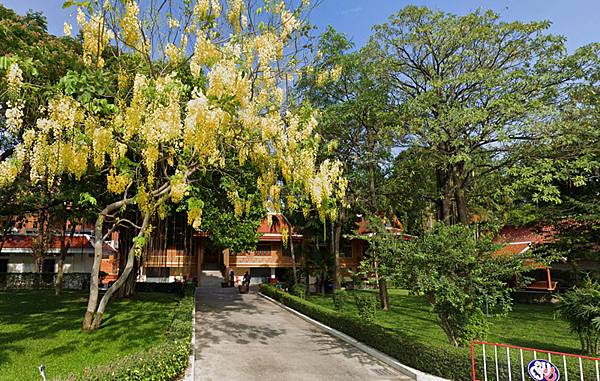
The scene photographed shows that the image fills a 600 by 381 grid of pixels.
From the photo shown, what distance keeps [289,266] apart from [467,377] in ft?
79.6

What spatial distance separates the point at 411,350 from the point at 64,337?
23.4 ft

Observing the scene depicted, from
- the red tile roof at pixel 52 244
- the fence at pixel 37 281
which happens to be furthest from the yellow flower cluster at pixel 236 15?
the red tile roof at pixel 52 244

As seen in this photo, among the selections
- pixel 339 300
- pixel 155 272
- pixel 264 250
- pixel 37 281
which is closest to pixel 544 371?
pixel 339 300

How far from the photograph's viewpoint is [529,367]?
4898 mm

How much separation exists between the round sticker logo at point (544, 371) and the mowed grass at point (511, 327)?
7.42ft

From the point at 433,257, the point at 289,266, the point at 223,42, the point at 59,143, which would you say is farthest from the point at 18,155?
the point at 289,266

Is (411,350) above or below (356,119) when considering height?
below

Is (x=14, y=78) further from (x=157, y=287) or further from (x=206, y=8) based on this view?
(x=157, y=287)

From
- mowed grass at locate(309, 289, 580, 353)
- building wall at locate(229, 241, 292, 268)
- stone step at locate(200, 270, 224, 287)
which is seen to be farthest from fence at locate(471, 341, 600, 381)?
stone step at locate(200, 270, 224, 287)

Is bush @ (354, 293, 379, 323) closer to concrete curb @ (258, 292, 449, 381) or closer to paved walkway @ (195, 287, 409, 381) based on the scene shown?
concrete curb @ (258, 292, 449, 381)

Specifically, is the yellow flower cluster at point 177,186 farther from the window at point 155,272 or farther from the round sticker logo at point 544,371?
the window at point 155,272

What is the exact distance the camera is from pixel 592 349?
7.34m

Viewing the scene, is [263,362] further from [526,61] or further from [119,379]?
[526,61]

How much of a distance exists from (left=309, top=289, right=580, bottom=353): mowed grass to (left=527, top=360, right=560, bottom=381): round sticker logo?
2.26 m
